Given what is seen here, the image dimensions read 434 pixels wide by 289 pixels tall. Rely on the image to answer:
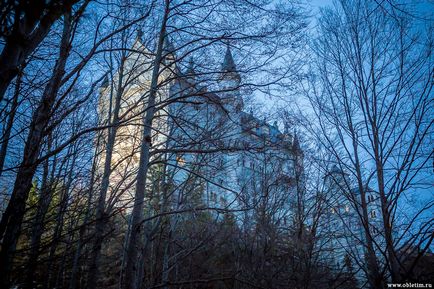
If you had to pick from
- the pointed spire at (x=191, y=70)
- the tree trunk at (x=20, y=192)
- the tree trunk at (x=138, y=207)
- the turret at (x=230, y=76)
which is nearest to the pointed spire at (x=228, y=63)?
the turret at (x=230, y=76)

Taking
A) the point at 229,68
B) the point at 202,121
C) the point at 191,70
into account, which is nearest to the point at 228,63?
the point at 229,68

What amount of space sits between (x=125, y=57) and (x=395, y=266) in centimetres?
686

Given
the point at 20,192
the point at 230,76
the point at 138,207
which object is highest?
the point at 230,76

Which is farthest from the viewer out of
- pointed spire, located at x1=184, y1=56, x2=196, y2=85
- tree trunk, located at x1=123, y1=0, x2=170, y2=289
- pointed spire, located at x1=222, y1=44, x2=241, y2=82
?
pointed spire, located at x1=184, y1=56, x2=196, y2=85

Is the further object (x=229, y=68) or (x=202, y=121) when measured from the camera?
(x=202, y=121)

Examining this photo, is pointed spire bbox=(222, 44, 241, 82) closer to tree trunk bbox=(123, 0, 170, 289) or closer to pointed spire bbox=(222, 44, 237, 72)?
pointed spire bbox=(222, 44, 237, 72)

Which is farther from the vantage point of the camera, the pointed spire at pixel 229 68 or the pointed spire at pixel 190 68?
the pointed spire at pixel 190 68

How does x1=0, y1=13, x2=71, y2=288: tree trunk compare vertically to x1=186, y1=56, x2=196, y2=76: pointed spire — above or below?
below

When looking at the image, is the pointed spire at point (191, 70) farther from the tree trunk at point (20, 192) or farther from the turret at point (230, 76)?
the tree trunk at point (20, 192)

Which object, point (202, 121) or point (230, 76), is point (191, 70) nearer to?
point (230, 76)

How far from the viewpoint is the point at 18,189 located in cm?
225

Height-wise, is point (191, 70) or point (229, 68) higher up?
point (191, 70)

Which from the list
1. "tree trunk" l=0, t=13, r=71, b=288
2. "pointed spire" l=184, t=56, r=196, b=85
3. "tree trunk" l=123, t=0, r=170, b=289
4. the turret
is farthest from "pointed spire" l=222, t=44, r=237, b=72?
"tree trunk" l=0, t=13, r=71, b=288

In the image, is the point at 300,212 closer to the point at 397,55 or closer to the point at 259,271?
the point at 259,271
